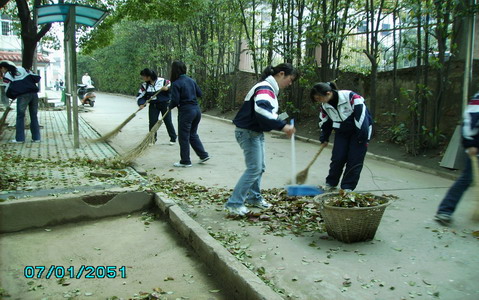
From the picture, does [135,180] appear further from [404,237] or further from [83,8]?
[83,8]

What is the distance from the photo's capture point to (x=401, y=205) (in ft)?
18.5

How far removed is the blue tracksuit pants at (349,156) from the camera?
5.88 metres

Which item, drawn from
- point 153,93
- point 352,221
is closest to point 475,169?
point 352,221

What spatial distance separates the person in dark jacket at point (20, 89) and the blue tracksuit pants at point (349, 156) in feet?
23.1

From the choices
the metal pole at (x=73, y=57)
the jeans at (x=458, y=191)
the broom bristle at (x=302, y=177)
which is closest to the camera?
the jeans at (x=458, y=191)

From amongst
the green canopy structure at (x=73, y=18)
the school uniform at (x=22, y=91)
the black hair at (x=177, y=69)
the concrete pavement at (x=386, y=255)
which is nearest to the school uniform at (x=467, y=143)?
the concrete pavement at (x=386, y=255)

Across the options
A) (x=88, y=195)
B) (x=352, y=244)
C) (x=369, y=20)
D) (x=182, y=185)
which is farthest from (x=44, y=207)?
(x=369, y=20)

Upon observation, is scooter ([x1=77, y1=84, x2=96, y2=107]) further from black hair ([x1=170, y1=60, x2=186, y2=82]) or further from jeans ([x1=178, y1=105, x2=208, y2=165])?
jeans ([x1=178, y1=105, x2=208, y2=165])

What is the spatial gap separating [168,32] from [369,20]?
51.9 feet

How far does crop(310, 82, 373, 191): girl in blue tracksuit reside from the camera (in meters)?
5.62

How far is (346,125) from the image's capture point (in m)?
5.82

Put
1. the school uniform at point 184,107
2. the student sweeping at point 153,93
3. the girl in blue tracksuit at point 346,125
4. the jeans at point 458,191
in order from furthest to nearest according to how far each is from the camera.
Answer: the student sweeping at point 153,93
the school uniform at point 184,107
the girl in blue tracksuit at point 346,125
the jeans at point 458,191
